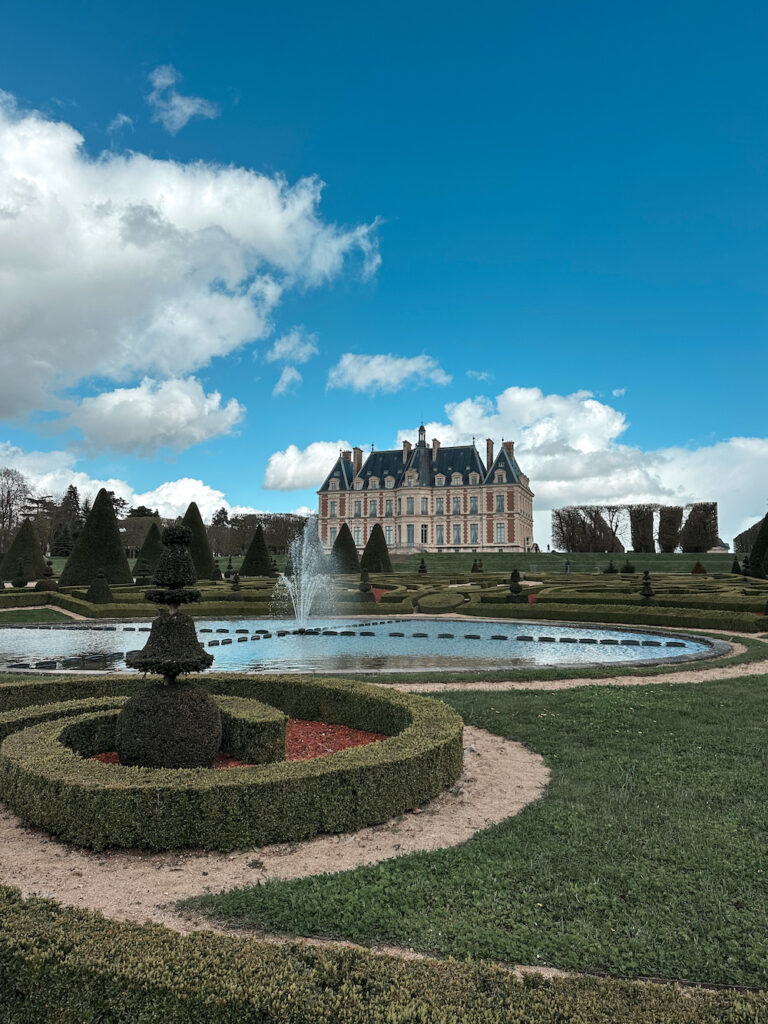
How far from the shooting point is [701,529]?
198 ft

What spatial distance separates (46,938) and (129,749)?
9.77ft

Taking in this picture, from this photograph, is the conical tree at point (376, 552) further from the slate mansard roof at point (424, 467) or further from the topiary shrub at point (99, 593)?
the slate mansard roof at point (424, 467)

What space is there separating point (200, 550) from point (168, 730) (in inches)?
1122

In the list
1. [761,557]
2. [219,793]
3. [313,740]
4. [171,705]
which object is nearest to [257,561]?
[761,557]

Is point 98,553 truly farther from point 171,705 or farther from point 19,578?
point 171,705

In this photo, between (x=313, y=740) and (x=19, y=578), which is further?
(x=19, y=578)

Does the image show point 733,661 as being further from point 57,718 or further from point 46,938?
point 46,938

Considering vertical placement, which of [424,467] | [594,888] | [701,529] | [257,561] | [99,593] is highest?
[424,467]

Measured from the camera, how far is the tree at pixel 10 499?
5502cm

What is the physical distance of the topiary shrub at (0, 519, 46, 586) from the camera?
1277 inches

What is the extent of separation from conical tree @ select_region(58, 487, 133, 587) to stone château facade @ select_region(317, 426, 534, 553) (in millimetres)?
35685

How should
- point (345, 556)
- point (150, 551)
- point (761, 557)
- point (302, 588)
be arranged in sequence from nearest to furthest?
point (302, 588) → point (761, 557) → point (150, 551) → point (345, 556)

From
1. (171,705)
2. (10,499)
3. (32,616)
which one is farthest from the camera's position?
(10,499)

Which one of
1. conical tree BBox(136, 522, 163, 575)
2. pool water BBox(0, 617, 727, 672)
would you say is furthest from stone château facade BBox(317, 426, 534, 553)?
pool water BBox(0, 617, 727, 672)
